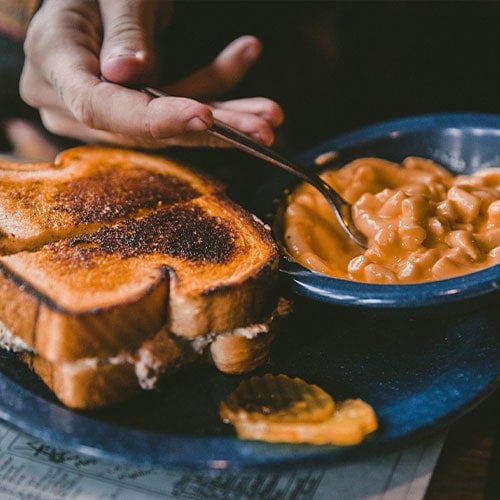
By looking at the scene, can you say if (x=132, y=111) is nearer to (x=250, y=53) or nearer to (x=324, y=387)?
(x=250, y=53)

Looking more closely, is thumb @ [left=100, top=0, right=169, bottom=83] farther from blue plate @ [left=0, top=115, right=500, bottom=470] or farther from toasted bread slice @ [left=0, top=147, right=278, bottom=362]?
blue plate @ [left=0, top=115, right=500, bottom=470]

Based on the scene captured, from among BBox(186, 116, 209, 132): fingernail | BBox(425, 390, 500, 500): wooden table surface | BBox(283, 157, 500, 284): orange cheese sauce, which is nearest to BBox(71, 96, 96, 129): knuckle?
BBox(186, 116, 209, 132): fingernail

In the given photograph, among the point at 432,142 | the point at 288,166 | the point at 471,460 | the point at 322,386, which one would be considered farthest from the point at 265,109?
the point at 471,460

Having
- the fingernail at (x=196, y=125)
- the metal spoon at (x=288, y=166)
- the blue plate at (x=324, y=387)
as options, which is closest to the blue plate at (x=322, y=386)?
the blue plate at (x=324, y=387)

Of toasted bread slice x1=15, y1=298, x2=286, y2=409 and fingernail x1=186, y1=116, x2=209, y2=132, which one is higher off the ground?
fingernail x1=186, y1=116, x2=209, y2=132

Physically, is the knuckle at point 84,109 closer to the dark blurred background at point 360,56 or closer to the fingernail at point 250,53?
the fingernail at point 250,53

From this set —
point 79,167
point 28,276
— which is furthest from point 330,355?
point 79,167
